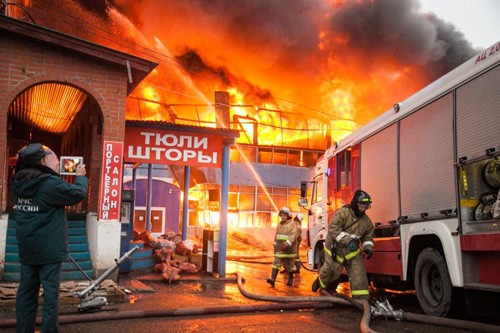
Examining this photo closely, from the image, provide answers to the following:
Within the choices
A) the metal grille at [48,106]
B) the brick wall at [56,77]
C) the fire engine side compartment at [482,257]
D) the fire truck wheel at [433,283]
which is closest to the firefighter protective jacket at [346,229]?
the fire truck wheel at [433,283]

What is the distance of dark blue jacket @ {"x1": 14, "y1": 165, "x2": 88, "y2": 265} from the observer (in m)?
4.15

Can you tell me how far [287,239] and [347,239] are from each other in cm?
337

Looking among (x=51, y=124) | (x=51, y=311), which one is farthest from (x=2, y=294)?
(x=51, y=124)

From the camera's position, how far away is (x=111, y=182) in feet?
30.1

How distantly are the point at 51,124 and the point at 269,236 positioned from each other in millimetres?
13923

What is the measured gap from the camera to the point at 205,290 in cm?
902

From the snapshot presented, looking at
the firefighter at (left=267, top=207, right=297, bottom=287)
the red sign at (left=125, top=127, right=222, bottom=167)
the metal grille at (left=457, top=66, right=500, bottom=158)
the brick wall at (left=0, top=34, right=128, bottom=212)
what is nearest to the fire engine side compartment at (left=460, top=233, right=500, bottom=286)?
the metal grille at (left=457, top=66, right=500, bottom=158)

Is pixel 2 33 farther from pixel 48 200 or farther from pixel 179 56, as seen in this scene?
pixel 179 56

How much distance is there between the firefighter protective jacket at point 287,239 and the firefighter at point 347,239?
277cm

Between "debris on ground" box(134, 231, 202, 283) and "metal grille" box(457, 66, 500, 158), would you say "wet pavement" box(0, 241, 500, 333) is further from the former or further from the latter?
"metal grille" box(457, 66, 500, 158)

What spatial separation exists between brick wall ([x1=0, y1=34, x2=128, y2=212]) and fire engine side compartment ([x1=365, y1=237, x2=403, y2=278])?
205 inches

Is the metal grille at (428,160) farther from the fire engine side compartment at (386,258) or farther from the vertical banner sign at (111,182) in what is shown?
the vertical banner sign at (111,182)

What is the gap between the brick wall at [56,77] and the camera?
336 inches

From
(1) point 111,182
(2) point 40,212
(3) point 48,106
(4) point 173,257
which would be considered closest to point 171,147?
(1) point 111,182
